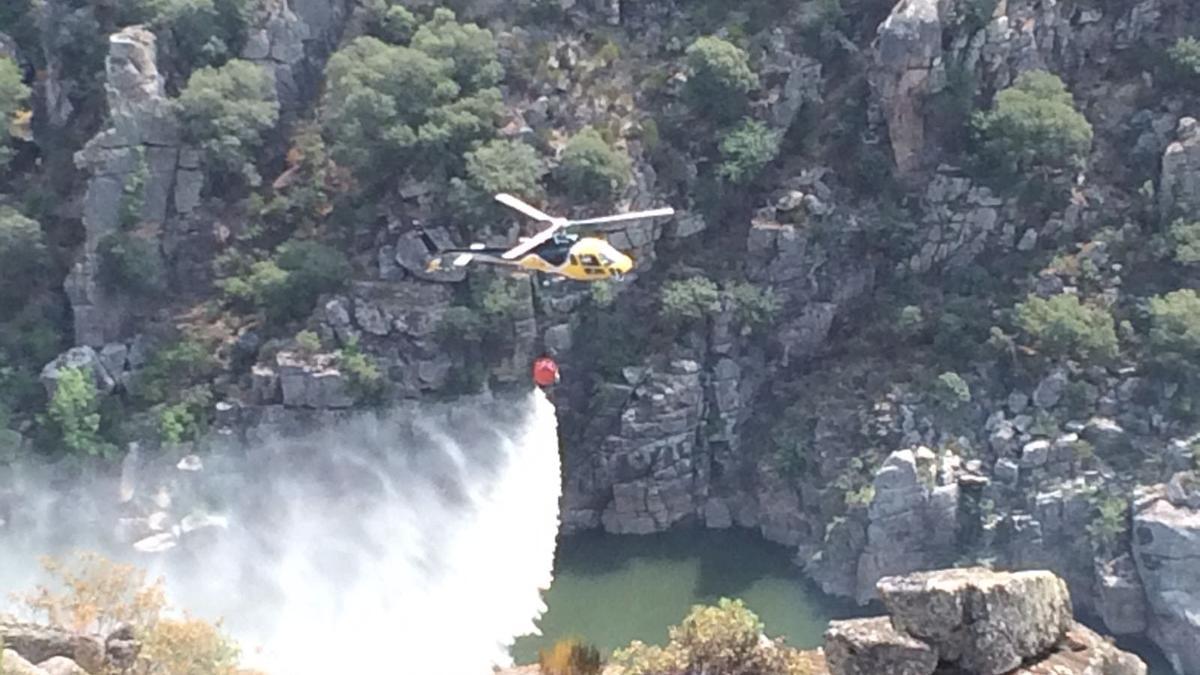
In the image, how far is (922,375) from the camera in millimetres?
50500

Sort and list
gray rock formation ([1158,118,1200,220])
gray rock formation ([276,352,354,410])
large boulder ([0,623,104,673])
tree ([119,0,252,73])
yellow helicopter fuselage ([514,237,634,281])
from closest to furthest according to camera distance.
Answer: large boulder ([0,623,104,673]), yellow helicopter fuselage ([514,237,634,281]), gray rock formation ([276,352,354,410]), gray rock formation ([1158,118,1200,220]), tree ([119,0,252,73])

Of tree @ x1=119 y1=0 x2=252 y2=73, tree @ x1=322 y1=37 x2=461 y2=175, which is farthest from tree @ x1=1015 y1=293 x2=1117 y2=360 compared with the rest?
tree @ x1=119 y1=0 x2=252 y2=73

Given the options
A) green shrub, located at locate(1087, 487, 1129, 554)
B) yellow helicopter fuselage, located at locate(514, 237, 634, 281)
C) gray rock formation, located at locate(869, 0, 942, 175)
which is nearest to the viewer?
yellow helicopter fuselage, located at locate(514, 237, 634, 281)

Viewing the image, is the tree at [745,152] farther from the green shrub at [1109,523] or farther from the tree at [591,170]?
the green shrub at [1109,523]

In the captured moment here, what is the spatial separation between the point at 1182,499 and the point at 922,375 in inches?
362

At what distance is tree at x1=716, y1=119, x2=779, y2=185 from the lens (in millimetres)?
52188

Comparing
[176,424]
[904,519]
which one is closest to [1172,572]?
[904,519]

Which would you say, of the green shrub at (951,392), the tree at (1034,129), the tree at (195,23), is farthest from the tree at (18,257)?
the tree at (1034,129)

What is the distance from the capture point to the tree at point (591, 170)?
49.7 meters

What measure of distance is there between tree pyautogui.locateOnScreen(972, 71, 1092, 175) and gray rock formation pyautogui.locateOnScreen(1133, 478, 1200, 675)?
12.3 m

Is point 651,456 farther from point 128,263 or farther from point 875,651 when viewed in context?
point 875,651

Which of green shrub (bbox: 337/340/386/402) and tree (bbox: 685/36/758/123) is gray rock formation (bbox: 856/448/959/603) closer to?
tree (bbox: 685/36/758/123)

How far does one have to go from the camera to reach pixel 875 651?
803 inches

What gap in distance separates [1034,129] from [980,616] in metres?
33.9
